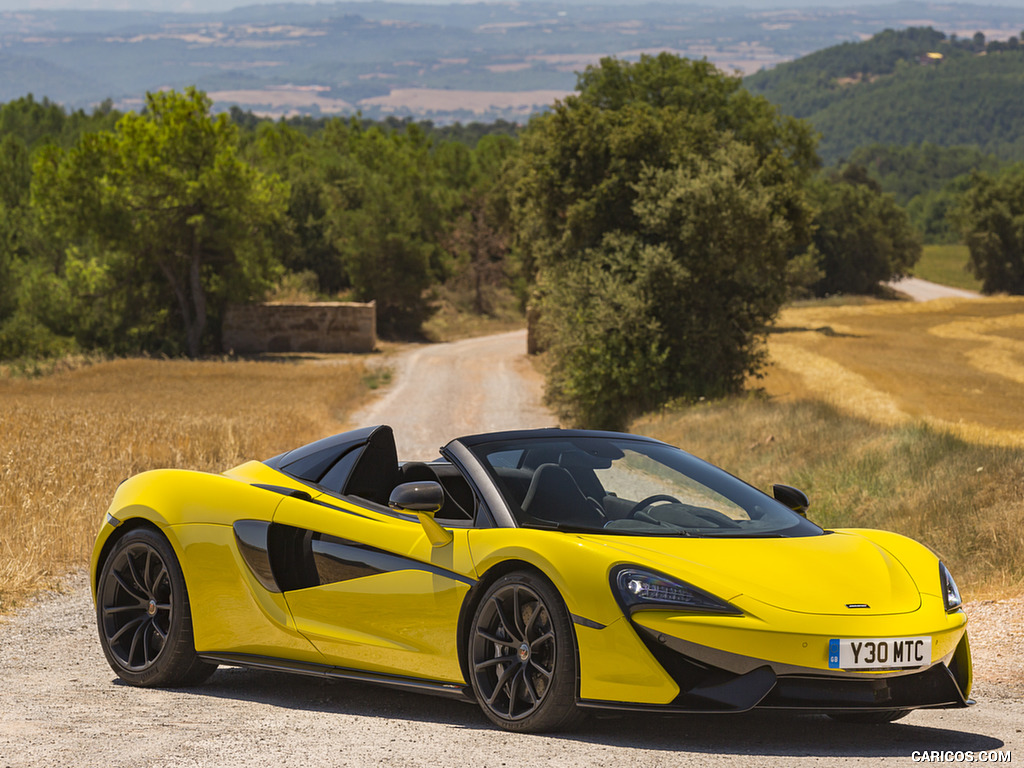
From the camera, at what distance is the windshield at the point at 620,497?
5.20 meters

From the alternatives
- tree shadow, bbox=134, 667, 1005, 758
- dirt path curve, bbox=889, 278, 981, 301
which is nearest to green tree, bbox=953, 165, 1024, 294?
dirt path curve, bbox=889, 278, 981, 301

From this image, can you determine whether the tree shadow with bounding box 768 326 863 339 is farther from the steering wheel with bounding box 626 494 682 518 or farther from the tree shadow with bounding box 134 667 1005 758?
the tree shadow with bounding box 134 667 1005 758

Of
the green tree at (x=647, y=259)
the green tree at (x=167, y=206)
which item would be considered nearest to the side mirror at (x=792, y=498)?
the green tree at (x=647, y=259)

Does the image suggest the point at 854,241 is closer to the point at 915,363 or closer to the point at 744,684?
the point at 915,363

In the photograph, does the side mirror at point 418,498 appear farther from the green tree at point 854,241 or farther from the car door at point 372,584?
the green tree at point 854,241

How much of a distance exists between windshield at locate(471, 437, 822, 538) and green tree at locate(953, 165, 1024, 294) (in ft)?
281


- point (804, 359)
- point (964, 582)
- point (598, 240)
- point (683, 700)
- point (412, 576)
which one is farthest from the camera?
point (804, 359)

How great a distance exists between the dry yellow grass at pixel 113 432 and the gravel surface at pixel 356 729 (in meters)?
2.79

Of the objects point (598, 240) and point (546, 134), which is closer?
point (598, 240)

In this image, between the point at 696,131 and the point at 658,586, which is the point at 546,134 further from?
the point at 658,586

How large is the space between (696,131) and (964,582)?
25.6 metres

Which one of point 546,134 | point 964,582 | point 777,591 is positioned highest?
point 546,134

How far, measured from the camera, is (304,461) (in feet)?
20.4

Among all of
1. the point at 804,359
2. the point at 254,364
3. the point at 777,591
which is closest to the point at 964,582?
the point at 777,591
